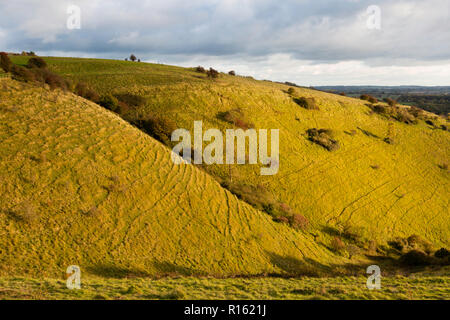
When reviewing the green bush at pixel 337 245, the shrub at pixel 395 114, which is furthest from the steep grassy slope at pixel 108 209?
the shrub at pixel 395 114

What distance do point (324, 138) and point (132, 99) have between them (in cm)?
2853

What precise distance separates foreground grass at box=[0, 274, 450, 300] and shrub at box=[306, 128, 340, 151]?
2700 cm

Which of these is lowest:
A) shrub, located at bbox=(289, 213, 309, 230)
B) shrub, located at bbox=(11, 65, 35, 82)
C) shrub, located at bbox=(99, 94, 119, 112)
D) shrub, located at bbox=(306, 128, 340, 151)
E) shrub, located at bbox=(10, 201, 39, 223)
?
shrub, located at bbox=(289, 213, 309, 230)

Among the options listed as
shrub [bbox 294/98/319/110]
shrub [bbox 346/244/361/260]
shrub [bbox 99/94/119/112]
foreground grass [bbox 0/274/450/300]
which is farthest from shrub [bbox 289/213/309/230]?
shrub [bbox 294/98/319/110]

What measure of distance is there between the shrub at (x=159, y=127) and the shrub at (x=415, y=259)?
26045 millimetres

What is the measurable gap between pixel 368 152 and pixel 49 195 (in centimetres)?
4214

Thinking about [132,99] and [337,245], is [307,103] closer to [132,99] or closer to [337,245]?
[132,99]

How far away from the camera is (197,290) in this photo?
12328mm

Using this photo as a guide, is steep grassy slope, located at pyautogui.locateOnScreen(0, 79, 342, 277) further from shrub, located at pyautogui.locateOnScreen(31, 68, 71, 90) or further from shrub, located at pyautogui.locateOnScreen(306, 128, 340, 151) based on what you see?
shrub, located at pyautogui.locateOnScreen(306, 128, 340, 151)

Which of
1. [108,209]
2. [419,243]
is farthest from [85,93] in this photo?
[419,243]

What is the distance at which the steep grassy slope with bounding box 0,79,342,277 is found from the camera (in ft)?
49.9

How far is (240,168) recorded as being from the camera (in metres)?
31.4
